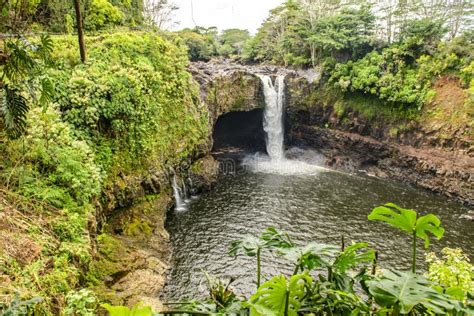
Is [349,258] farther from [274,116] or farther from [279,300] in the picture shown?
[274,116]

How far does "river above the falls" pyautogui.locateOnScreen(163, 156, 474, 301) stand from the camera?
10.8 meters

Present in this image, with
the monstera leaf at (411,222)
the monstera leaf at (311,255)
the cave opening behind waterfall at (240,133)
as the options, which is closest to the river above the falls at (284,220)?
the cave opening behind waterfall at (240,133)

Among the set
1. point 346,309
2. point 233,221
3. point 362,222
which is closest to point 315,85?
point 362,222

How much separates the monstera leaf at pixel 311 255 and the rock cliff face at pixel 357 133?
59.7 ft


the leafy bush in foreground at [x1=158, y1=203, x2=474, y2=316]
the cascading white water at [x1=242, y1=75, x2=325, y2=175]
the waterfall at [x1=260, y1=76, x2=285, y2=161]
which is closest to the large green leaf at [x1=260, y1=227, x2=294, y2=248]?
the leafy bush in foreground at [x1=158, y1=203, x2=474, y2=316]

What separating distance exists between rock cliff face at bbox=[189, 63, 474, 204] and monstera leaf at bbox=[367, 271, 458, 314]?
62.0 feet

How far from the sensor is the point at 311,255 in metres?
2.37

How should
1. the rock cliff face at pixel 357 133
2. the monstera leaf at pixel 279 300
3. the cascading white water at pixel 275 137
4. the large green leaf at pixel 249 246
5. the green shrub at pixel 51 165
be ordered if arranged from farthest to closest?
A: 1. the cascading white water at pixel 275 137
2. the rock cliff face at pixel 357 133
3. the green shrub at pixel 51 165
4. the large green leaf at pixel 249 246
5. the monstera leaf at pixel 279 300

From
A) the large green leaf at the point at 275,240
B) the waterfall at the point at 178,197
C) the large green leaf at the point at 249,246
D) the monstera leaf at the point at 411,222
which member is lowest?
the waterfall at the point at 178,197

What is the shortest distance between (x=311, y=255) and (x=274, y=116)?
23.0 metres

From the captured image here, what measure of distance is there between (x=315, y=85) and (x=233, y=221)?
1548cm

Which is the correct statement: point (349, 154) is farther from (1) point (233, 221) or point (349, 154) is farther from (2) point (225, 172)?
(1) point (233, 221)

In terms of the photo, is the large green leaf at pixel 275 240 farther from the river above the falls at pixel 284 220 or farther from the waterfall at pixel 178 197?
the waterfall at pixel 178 197

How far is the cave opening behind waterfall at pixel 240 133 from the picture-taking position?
25797mm
